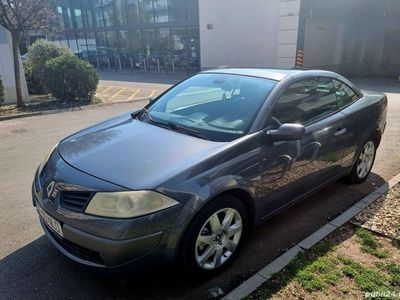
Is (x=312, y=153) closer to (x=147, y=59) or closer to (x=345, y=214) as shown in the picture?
(x=345, y=214)

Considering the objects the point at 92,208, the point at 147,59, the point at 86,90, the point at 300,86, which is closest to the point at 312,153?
the point at 300,86

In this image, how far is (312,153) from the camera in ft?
10.9

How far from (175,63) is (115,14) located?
6.93 meters

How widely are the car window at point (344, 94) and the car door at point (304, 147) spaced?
0.35 feet

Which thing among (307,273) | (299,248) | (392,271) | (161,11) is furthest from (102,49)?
(392,271)

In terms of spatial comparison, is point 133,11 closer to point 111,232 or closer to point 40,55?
point 40,55

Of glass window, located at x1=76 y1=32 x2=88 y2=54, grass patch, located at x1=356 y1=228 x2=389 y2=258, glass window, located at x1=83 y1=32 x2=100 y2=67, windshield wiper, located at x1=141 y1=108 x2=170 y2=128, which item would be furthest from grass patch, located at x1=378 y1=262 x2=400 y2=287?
glass window, located at x1=76 y1=32 x2=88 y2=54

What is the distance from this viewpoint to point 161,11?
899 inches

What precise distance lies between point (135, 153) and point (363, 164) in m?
3.13

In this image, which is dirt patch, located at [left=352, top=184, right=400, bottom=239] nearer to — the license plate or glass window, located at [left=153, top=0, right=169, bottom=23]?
the license plate

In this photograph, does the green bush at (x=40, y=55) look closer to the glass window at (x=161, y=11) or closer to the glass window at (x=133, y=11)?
the glass window at (x=161, y=11)

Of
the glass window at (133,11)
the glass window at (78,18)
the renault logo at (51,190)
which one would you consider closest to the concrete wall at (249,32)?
the glass window at (133,11)

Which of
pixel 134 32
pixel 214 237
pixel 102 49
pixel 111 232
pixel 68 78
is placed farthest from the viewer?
pixel 102 49

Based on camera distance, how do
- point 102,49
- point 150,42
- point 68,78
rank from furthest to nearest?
point 102,49, point 150,42, point 68,78
